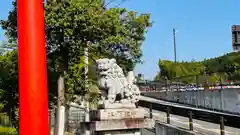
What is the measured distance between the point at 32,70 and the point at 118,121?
7.47ft

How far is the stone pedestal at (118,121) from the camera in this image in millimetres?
5781

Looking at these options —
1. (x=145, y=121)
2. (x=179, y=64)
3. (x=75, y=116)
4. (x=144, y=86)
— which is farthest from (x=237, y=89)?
(x=179, y=64)

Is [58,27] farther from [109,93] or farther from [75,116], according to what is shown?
[75,116]

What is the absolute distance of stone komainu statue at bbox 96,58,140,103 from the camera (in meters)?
6.08

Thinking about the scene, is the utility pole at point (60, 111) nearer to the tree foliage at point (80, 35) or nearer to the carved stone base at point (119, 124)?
the tree foliage at point (80, 35)

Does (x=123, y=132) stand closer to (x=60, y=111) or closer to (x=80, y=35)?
(x=60, y=111)

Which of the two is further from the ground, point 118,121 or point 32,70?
point 32,70

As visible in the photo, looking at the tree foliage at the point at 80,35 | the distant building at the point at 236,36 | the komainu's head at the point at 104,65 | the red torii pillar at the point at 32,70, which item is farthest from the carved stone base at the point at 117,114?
the distant building at the point at 236,36

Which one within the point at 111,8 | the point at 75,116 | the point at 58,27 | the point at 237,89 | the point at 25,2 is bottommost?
the point at 75,116

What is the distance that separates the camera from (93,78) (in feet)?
40.4

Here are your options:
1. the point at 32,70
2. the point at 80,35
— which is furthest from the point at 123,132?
the point at 80,35

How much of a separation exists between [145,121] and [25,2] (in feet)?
9.87

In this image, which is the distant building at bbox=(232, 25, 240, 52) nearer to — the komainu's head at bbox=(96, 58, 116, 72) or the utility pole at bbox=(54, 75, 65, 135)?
the utility pole at bbox=(54, 75, 65, 135)

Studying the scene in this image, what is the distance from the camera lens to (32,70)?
400cm
